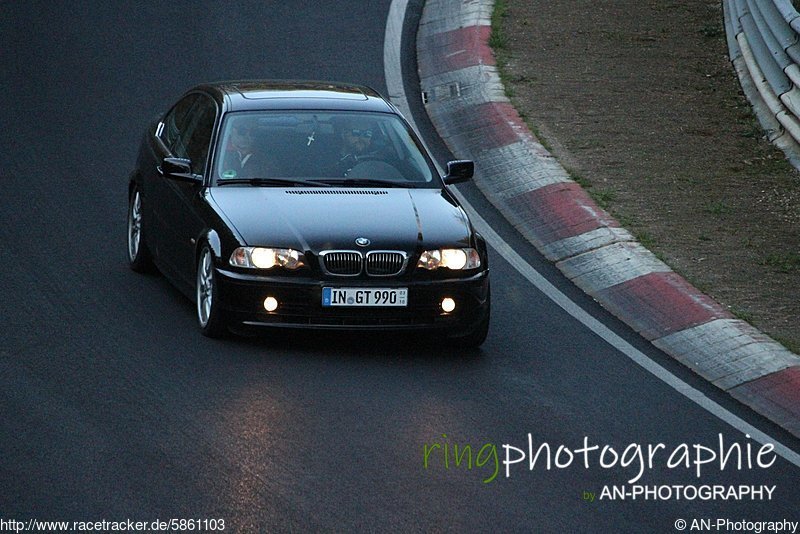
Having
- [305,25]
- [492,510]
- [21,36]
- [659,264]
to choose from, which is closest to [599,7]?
[305,25]

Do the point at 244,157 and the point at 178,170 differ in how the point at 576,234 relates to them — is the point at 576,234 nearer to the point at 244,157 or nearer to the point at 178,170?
the point at 244,157

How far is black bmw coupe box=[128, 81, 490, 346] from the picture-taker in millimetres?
9312

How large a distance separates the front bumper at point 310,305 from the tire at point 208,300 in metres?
0.06

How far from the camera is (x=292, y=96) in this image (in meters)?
11.0

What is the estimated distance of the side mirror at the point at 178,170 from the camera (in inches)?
401

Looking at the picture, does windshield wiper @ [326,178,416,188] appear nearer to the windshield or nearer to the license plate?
the windshield

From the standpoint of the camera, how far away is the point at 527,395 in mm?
8844

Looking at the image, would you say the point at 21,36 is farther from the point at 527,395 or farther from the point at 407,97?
the point at 527,395

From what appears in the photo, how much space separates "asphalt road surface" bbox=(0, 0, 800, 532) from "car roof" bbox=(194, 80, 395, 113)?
1423 millimetres

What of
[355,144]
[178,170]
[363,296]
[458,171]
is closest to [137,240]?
[178,170]

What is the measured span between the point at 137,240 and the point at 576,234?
11.4 feet

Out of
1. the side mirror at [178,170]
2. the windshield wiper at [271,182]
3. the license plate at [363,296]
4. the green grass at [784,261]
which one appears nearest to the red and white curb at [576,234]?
the green grass at [784,261]

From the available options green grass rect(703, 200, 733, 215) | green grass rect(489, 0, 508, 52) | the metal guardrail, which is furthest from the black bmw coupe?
green grass rect(489, 0, 508, 52)

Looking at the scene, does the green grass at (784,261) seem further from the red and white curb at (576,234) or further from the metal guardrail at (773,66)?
the metal guardrail at (773,66)
